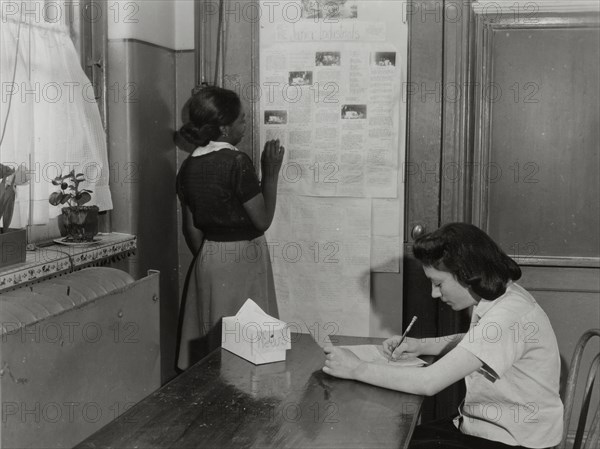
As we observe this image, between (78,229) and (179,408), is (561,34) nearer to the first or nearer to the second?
(78,229)

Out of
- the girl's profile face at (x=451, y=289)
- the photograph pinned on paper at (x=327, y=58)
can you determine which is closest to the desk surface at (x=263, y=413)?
the girl's profile face at (x=451, y=289)

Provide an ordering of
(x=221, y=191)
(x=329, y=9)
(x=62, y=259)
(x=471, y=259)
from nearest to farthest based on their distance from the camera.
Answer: (x=471, y=259)
(x=62, y=259)
(x=221, y=191)
(x=329, y=9)

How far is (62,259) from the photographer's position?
2.72 m

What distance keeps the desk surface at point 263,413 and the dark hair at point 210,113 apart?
4.46 ft

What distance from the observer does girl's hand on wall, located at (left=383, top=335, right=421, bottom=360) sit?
8.00 ft

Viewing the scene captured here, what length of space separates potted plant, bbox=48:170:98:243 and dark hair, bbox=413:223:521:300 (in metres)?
1.29

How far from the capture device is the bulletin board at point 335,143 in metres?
3.54

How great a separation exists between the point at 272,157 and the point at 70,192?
1047 mm

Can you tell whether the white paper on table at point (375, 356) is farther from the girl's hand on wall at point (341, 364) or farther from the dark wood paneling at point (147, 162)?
the dark wood paneling at point (147, 162)

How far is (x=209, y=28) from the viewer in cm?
365

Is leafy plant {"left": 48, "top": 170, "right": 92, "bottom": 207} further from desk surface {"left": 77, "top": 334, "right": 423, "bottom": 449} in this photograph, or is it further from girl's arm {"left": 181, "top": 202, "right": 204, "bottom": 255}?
desk surface {"left": 77, "top": 334, "right": 423, "bottom": 449}

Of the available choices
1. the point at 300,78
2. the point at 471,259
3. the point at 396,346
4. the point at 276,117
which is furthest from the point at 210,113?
the point at 471,259

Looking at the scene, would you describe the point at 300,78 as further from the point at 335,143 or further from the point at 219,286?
the point at 219,286

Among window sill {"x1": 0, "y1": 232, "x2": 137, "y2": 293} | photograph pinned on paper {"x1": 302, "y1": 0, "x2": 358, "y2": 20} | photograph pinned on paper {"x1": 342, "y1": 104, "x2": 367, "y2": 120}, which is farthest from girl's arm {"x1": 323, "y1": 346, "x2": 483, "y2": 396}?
photograph pinned on paper {"x1": 302, "y1": 0, "x2": 358, "y2": 20}
